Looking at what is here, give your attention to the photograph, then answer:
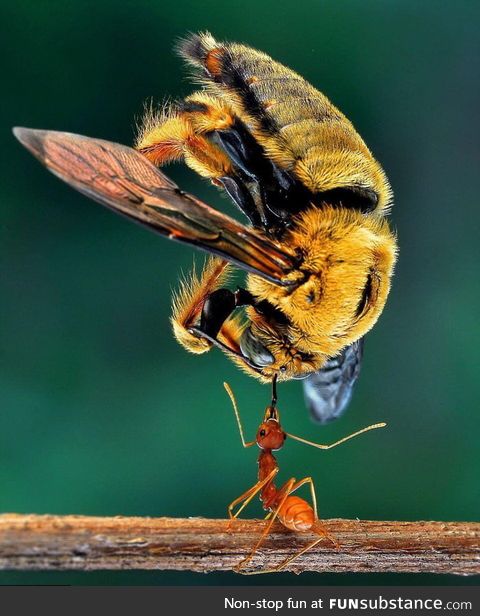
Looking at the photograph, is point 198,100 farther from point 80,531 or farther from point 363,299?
point 80,531

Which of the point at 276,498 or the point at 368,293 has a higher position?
the point at 368,293

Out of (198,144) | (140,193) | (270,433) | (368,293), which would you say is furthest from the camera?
(270,433)

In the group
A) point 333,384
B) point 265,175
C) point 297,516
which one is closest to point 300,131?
point 265,175

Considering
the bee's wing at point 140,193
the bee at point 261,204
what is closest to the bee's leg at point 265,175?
the bee at point 261,204

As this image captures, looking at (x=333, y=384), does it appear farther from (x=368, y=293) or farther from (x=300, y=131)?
(x=300, y=131)

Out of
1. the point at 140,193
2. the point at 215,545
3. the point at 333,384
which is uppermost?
the point at 140,193

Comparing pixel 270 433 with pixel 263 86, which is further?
pixel 270 433

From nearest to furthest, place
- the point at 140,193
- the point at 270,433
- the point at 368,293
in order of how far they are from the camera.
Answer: the point at 140,193 < the point at 368,293 < the point at 270,433
